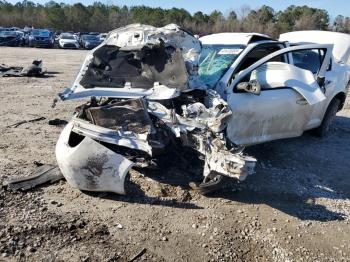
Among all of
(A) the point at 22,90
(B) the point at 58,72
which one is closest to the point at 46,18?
(B) the point at 58,72

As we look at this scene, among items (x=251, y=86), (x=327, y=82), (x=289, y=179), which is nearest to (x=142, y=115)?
(x=251, y=86)

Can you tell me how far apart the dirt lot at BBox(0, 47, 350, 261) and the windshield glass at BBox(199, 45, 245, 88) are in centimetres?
123

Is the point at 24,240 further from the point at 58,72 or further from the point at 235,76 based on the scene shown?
the point at 58,72

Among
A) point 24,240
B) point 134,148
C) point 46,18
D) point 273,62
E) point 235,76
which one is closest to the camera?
point 24,240

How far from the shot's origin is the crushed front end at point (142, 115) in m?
4.35

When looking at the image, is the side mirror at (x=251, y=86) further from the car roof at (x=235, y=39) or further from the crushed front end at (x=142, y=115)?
the car roof at (x=235, y=39)

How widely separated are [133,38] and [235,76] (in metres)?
1.39

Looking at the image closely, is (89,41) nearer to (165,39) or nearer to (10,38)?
(10,38)

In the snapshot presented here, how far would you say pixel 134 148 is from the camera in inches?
175

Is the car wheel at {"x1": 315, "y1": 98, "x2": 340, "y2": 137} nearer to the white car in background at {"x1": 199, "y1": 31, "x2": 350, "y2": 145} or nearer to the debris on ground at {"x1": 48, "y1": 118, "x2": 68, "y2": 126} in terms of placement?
the white car in background at {"x1": 199, "y1": 31, "x2": 350, "y2": 145}

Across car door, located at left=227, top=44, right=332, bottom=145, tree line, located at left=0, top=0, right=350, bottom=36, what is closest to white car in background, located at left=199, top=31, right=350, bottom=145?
car door, located at left=227, top=44, right=332, bottom=145

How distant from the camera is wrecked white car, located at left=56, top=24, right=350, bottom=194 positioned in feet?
14.5

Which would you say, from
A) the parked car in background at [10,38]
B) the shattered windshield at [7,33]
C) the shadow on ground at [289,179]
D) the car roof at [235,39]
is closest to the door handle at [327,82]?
the shadow on ground at [289,179]

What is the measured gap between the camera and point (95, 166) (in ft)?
14.2
